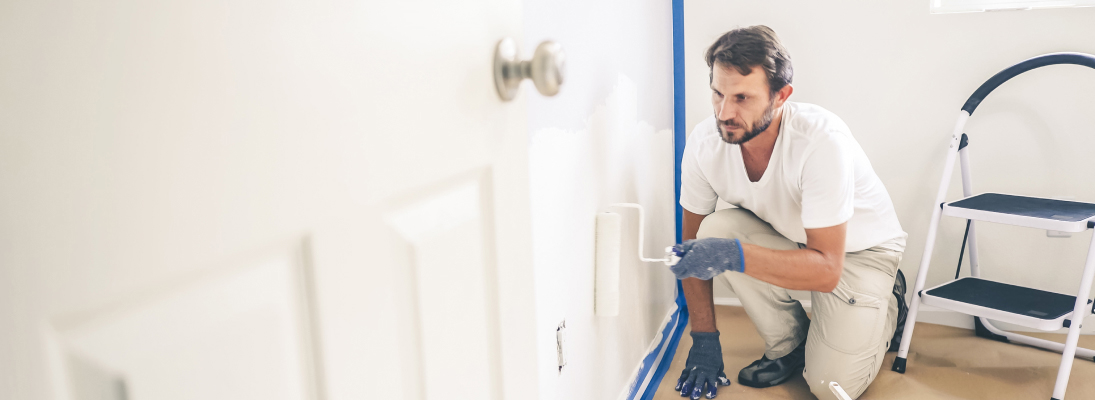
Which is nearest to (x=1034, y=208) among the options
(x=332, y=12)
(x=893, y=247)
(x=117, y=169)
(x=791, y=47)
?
(x=893, y=247)

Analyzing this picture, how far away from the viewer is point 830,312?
1672mm

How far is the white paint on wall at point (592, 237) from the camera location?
1.05 meters

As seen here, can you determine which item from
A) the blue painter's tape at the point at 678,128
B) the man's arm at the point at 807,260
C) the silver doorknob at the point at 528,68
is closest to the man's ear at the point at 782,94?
the man's arm at the point at 807,260

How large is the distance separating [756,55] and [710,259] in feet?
1.54

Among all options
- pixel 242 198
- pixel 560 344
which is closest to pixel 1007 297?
pixel 560 344

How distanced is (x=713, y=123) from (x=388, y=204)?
1433 millimetres

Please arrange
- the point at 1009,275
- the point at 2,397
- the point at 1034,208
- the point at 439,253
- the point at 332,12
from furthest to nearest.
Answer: the point at 1009,275
the point at 1034,208
the point at 439,253
the point at 332,12
the point at 2,397

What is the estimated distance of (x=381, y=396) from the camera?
395mm

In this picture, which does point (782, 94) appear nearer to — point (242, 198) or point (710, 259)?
point (710, 259)

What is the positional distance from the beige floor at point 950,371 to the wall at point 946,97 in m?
0.22

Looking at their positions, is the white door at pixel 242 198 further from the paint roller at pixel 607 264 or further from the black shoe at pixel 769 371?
the black shoe at pixel 769 371

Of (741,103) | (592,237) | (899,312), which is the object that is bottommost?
(899,312)

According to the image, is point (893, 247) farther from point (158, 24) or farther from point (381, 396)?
point (158, 24)

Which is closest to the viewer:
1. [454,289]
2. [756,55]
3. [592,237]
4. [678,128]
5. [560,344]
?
[454,289]
